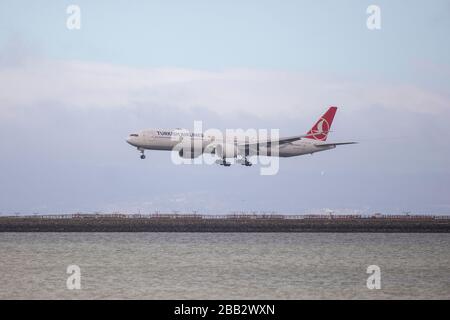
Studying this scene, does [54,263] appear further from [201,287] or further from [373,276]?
[373,276]

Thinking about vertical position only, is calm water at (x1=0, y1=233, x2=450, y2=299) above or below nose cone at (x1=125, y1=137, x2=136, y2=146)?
below

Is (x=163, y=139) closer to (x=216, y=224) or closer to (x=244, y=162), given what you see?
(x=244, y=162)

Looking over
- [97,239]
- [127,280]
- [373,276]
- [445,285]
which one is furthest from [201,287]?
[97,239]

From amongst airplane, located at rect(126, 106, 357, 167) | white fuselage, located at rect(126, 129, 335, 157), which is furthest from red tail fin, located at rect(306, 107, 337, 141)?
white fuselage, located at rect(126, 129, 335, 157)

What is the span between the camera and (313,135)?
137625mm

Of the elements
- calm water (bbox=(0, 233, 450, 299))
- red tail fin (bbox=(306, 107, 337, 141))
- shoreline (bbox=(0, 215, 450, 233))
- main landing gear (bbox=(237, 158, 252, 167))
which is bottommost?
calm water (bbox=(0, 233, 450, 299))

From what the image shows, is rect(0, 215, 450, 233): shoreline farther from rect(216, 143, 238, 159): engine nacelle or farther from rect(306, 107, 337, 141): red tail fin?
rect(216, 143, 238, 159): engine nacelle

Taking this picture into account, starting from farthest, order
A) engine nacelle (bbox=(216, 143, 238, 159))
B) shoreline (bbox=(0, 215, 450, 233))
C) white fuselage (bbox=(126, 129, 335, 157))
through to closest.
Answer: shoreline (bbox=(0, 215, 450, 233)) → engine nacelle (bbox=(216, 143, 238, 159)) → white fuselage (bbox=(126, 129, 335, 157))

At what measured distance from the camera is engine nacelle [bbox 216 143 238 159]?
11469cm
